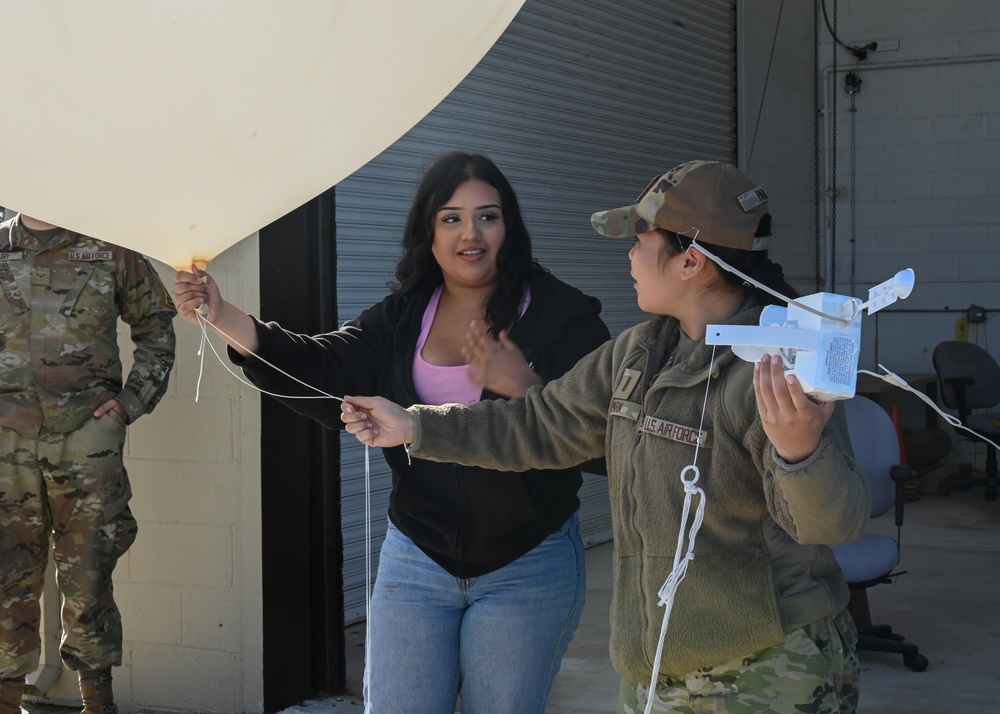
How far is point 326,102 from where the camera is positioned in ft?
5.26

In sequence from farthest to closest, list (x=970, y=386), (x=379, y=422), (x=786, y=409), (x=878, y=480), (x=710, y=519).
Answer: (x=970, y=386), (x=878, y=480), (x=379, y=422), (x=710, y=519), (x=786, y=409)

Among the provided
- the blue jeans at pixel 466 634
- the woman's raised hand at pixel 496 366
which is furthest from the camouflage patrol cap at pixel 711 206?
the blue jeans at pixel 466 634

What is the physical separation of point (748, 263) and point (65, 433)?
2.44 metres

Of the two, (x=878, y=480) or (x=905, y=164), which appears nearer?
(x=878, y=480)

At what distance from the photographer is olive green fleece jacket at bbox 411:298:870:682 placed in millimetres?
1533

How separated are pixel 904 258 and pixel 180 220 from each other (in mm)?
8168

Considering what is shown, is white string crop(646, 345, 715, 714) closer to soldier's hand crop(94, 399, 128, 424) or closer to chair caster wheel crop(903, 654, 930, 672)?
soldier's hand crop(94, 399, 128, 424)

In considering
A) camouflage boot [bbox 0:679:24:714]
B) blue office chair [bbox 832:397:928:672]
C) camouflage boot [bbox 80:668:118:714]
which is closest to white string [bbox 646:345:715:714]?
camouflage boot [bbox 80:668:118:714]

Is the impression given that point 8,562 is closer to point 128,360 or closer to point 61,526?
point 61,526

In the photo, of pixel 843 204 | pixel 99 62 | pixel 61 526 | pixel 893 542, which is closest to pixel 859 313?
pixel 99 62

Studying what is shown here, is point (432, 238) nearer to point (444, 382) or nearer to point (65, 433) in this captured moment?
point (444, 382)

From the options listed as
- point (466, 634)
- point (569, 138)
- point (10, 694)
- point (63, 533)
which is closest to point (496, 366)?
point (466, 634)

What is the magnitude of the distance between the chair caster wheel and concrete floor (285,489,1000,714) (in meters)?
0.03

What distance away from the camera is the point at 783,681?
61.9 inches
